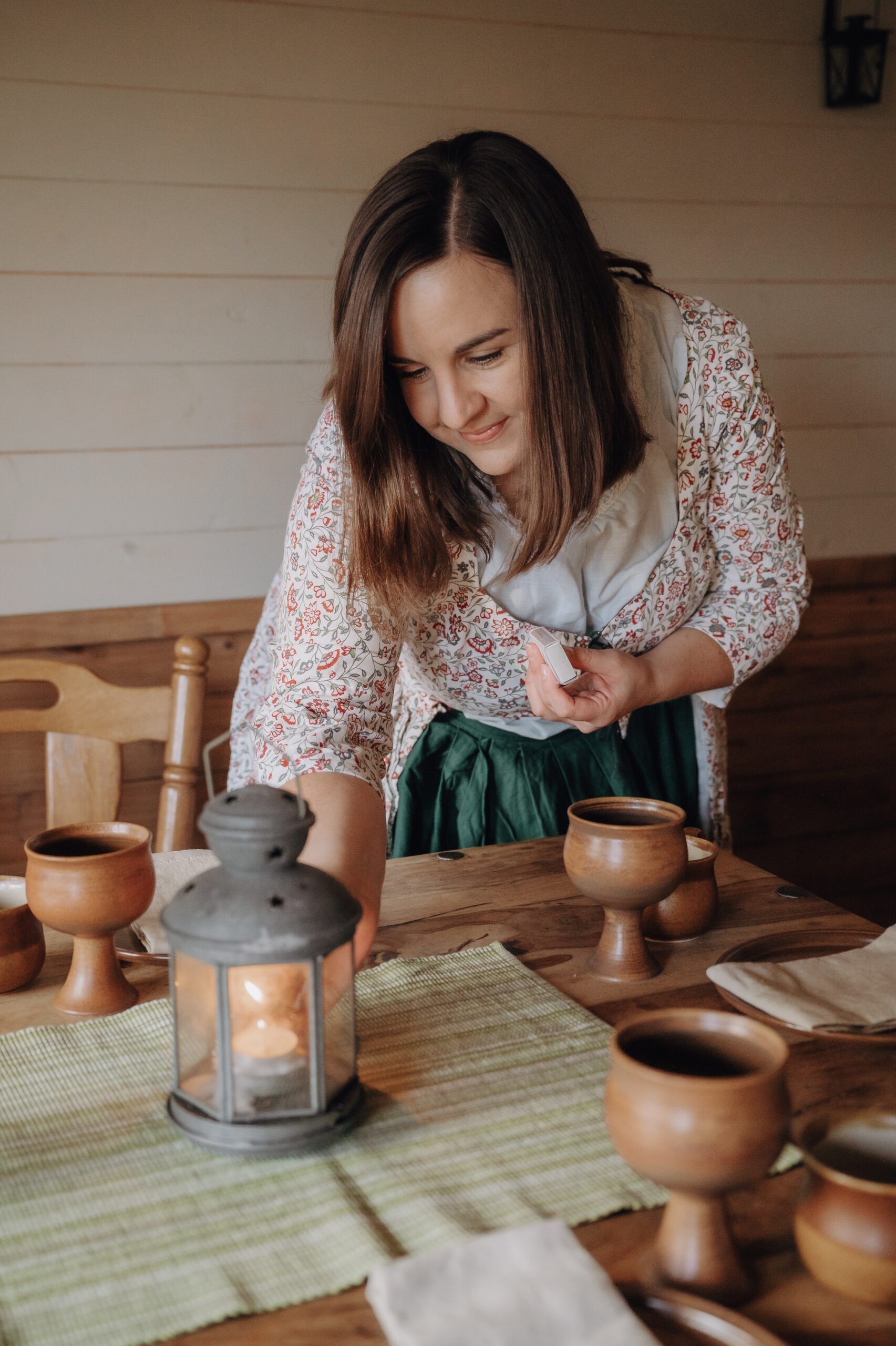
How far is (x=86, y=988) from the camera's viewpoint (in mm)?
994

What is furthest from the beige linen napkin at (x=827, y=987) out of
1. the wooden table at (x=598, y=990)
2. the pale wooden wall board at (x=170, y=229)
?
the pale wooden wall board at (x=170, y=229)

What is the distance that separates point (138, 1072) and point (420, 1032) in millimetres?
220

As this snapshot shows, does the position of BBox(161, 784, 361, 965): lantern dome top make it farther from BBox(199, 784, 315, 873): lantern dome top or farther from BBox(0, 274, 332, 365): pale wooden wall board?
BBox(0, 274, 332, 365): pale wooden wall board

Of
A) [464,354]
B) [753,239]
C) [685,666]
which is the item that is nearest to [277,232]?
[753,239]

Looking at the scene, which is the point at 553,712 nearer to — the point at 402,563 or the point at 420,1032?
the point at 402,563

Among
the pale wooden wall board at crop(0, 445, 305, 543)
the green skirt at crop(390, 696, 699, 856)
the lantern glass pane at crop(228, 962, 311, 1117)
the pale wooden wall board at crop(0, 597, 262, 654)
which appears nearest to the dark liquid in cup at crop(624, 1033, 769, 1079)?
the lantern glass pane at crop(228, 962, 311, 1117)

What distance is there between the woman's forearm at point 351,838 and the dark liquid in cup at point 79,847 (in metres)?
0.17

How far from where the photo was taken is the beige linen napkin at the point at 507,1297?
1.94 ft

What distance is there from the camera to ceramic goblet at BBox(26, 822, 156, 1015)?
94 cm

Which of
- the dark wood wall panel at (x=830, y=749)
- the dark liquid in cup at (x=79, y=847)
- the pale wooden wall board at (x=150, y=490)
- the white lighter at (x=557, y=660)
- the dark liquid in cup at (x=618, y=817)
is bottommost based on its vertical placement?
the dark wood wall panel at (x=830, y=749)

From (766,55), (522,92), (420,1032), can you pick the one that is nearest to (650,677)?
(420,1032)

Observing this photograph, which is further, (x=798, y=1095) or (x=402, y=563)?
(x=402, y=563)

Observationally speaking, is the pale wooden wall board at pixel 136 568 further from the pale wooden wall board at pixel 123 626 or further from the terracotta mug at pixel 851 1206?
the terracotta mug at pixel 851 1206

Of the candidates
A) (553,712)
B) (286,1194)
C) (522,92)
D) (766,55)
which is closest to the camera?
(286,1194)
